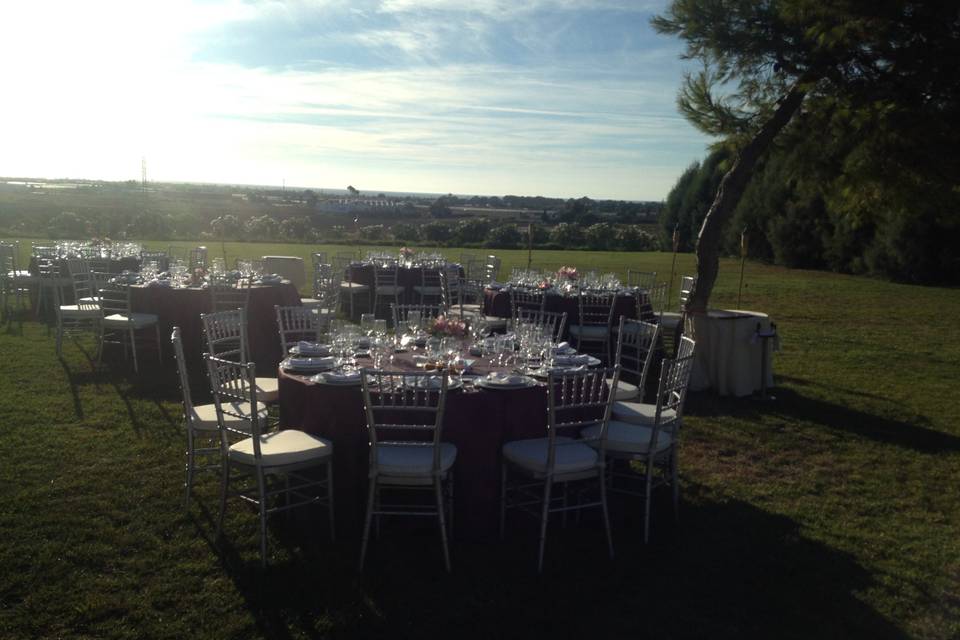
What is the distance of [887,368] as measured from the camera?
1027 cm

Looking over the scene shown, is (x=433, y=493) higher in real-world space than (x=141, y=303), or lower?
lower

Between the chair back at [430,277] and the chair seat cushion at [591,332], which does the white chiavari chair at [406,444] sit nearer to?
the chair seat cushion at [591,332]

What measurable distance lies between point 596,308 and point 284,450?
5.99 metres

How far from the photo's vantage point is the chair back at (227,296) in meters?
8.95

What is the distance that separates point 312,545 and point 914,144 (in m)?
7.29

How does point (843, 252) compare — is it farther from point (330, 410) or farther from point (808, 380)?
point (330, 410)

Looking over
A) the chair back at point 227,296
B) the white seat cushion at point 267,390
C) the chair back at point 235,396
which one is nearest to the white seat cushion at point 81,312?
the chair back at point 227,296

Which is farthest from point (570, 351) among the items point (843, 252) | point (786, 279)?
point (843, 252)

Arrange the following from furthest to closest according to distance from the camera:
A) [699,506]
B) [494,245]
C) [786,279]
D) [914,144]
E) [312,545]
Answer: [494,245]
[786,279]
[914,144]
[699,506]
[312,545]

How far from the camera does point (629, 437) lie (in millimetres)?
4844

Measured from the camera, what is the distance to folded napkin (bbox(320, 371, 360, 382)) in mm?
4555

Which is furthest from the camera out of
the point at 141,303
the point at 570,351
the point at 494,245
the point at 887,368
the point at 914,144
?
the point at 494,245

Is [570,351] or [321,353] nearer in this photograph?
[321,353]

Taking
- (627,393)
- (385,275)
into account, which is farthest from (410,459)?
(385,275)
